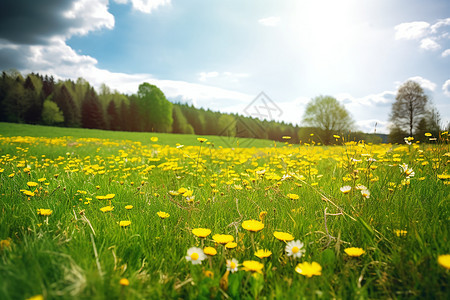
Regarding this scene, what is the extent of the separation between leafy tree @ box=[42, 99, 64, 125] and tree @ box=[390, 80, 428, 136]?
50.8 metres

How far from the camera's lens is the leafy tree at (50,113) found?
132ft

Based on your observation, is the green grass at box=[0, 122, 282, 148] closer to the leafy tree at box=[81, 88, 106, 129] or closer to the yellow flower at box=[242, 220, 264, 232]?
the yellow flower at box=[242, 220, 264, 232]

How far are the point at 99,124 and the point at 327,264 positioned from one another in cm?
5389

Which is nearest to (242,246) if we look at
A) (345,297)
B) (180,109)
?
(345,297)

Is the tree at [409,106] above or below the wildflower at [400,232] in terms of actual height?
above

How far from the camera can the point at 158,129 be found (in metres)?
49.5

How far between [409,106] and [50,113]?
5253 centimetres

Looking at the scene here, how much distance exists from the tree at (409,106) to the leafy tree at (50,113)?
50778 mm

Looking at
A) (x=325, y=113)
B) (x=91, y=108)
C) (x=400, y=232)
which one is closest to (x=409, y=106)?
(x=325, y=113)

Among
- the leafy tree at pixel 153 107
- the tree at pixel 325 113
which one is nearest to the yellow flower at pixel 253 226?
the tree at pixel 325 113

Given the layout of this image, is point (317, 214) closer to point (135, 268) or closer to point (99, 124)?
point (135, 268)

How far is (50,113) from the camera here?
133ft

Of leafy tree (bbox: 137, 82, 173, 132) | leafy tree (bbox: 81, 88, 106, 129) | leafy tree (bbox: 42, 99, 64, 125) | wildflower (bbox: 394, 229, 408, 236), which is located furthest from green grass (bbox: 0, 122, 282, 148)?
leafy tree (bbox: 137, 82, 173, 132)

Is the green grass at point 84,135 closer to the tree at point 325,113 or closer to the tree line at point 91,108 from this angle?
the tree line at point 91,108
